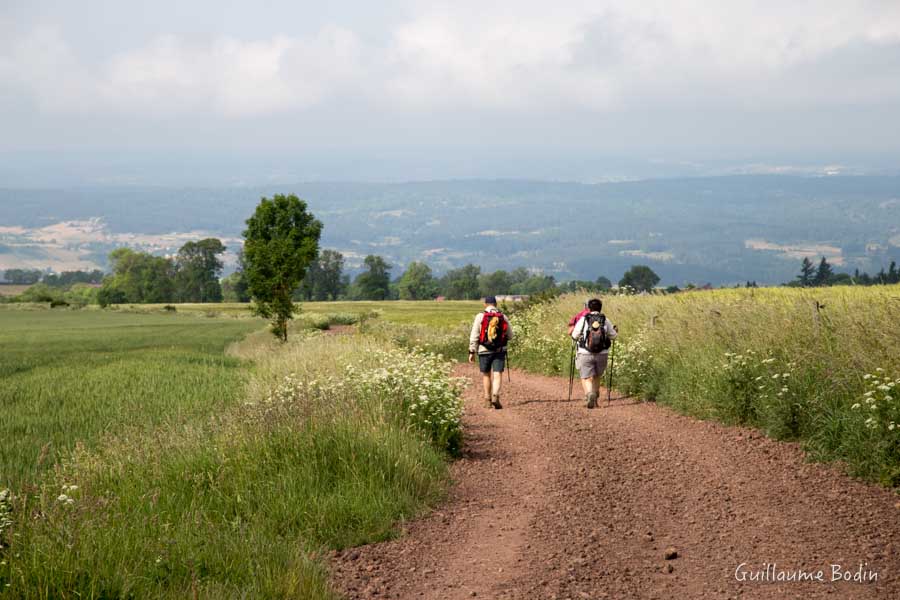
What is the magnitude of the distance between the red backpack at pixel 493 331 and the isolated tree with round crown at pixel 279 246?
17.6 m

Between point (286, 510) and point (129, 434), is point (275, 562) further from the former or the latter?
point (129, 434)

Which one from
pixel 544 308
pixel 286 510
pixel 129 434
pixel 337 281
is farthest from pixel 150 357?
pixel 337 281

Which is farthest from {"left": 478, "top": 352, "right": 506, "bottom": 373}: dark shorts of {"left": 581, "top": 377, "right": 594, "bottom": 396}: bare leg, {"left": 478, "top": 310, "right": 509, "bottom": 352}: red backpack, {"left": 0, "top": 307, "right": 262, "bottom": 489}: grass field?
{"left": 0, "top": 307, "right": 262, "bottom": 489}: grass field

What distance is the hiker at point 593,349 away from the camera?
1494 cm

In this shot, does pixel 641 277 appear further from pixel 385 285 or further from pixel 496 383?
pixel 496 383

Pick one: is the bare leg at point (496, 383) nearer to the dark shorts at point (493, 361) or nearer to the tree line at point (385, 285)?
the dark shorts at point (493, 361)

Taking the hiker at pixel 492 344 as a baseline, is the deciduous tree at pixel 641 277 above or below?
above

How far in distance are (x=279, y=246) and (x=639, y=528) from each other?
26218mm

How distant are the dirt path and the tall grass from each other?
0.45m

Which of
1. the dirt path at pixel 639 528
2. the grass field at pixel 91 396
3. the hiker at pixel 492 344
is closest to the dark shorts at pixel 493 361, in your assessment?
the hiker at pixel 492 344

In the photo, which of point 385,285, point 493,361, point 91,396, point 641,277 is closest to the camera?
point 493,361

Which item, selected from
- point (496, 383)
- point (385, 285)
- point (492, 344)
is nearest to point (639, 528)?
point (496, 383)

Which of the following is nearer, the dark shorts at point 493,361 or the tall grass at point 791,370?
the tall grass at point 791,370

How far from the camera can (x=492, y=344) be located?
1550 centimetres
